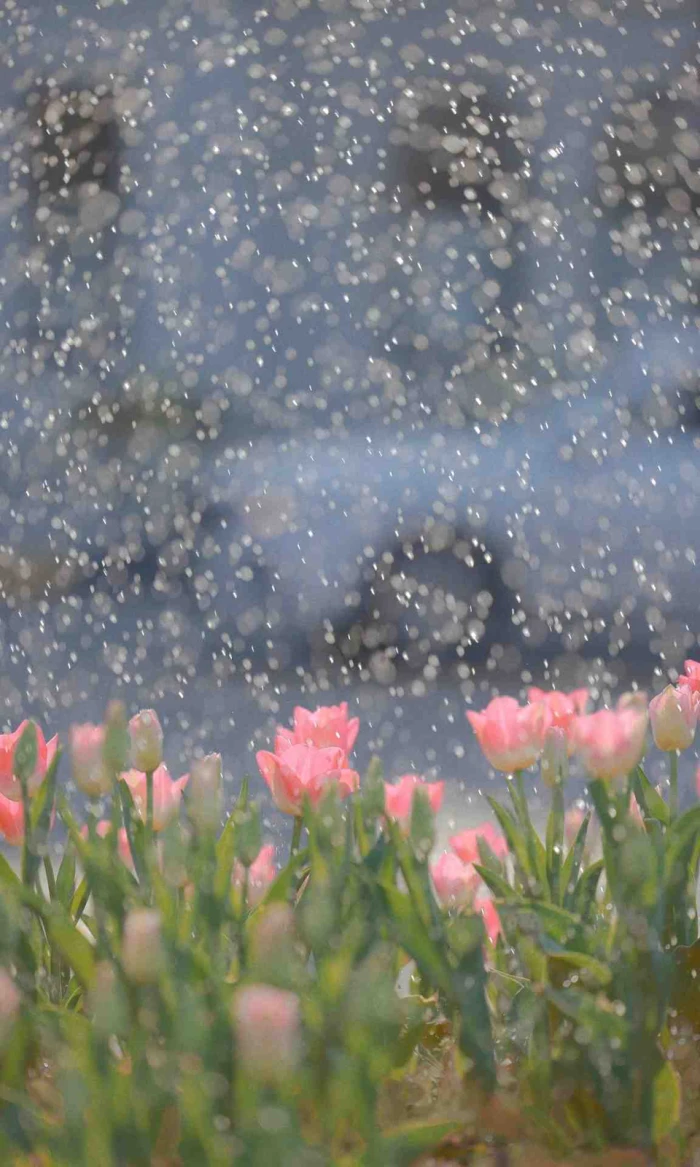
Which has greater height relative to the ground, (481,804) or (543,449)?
(543,449)

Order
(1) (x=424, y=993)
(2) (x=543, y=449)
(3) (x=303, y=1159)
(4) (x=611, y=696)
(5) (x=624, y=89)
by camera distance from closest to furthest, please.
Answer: (3) (x=303, y=1159) → (1) (x=424, y=993) → (4) (x=611, y=696) → (2) (x=543, y=449) → (5) (x=624, y=89)

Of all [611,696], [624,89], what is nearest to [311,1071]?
[611,696]

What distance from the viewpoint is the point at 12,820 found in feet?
2.31

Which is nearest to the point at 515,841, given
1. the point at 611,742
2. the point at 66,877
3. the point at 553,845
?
the point at 553,845

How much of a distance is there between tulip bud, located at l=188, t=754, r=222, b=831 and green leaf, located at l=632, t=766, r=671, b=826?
0.72 ft

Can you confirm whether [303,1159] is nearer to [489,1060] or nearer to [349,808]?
[489,1060]

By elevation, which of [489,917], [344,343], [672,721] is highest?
[672,721]

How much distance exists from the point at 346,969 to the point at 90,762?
7.8 inches

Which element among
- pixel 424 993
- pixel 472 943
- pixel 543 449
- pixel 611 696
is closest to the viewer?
pixel 472 943

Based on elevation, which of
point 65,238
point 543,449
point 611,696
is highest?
point 65,238

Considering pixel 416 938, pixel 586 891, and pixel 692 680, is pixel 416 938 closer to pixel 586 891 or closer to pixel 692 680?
pixel 586 891

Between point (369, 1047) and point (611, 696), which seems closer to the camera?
point (369, 1047)

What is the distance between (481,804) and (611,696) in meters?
1.28

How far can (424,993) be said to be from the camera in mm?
660
